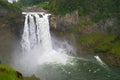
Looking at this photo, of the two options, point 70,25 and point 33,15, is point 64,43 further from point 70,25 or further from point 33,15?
point 33,15

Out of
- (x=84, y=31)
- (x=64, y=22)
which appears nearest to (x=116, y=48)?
(x=84, y=31)

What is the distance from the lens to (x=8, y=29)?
60.2 metres

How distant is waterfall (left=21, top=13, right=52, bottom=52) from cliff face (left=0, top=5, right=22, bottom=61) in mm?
2240

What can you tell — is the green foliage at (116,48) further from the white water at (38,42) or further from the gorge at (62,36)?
the white water at (38,42)

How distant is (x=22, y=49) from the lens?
62969 millimetres

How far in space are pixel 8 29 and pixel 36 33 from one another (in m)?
8.09

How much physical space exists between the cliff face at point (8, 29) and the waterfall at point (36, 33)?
224 centimetres

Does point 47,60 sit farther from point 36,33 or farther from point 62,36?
point 36,33

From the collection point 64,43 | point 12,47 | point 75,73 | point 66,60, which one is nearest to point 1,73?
point 75,73

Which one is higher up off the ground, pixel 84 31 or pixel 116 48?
pixel 84 31

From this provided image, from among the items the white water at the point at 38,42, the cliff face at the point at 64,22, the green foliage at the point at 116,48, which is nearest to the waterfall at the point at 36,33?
the white water at the point at 38,42

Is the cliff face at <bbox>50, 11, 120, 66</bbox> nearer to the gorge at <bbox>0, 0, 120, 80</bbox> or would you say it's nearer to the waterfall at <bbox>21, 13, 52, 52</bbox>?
the gorge at <bbox>0, 0, 120, 80</bbox>

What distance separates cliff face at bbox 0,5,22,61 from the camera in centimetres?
5847

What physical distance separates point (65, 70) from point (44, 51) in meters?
15.8
